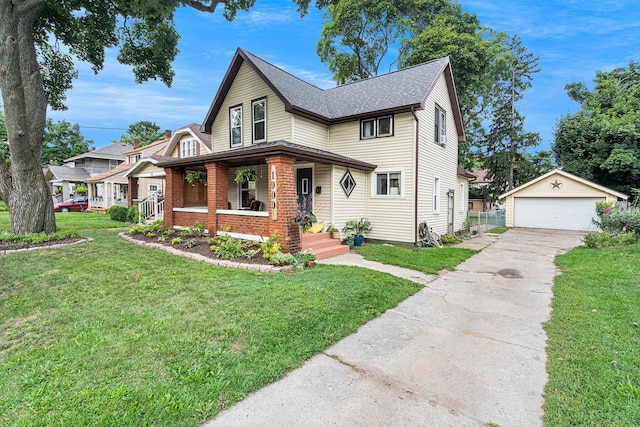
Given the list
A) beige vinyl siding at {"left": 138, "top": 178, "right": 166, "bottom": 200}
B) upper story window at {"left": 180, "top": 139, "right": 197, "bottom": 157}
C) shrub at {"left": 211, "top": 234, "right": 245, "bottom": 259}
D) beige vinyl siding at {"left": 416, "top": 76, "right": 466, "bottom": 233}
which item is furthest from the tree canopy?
beige vinyl siding at {"left": 138, "top": 178, "right": 166, "bottom": 200}

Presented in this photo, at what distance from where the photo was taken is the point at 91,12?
38.0 feet

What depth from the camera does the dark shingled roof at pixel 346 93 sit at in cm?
1098

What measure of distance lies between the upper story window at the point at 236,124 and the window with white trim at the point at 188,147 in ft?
23.3

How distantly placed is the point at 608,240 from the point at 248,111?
15381 millimetres

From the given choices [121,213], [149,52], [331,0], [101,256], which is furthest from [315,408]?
[331,0]

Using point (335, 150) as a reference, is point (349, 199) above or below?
below

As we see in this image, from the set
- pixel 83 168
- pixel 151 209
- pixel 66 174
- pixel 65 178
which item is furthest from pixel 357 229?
pixel 83 168

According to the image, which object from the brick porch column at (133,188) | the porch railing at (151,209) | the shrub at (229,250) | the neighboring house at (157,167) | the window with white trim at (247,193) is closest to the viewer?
the shrub at (229,250)

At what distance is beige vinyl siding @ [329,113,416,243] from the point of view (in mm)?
10773

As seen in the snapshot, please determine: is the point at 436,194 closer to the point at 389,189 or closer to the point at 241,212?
the point at 389,189

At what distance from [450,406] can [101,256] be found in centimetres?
848

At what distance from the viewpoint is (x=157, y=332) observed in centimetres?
351

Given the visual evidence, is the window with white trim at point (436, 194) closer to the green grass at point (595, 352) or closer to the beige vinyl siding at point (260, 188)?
the green grass at point (595, 352)

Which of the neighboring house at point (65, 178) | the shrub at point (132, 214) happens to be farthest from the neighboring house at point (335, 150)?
the neighboring house at point (65, 178)
